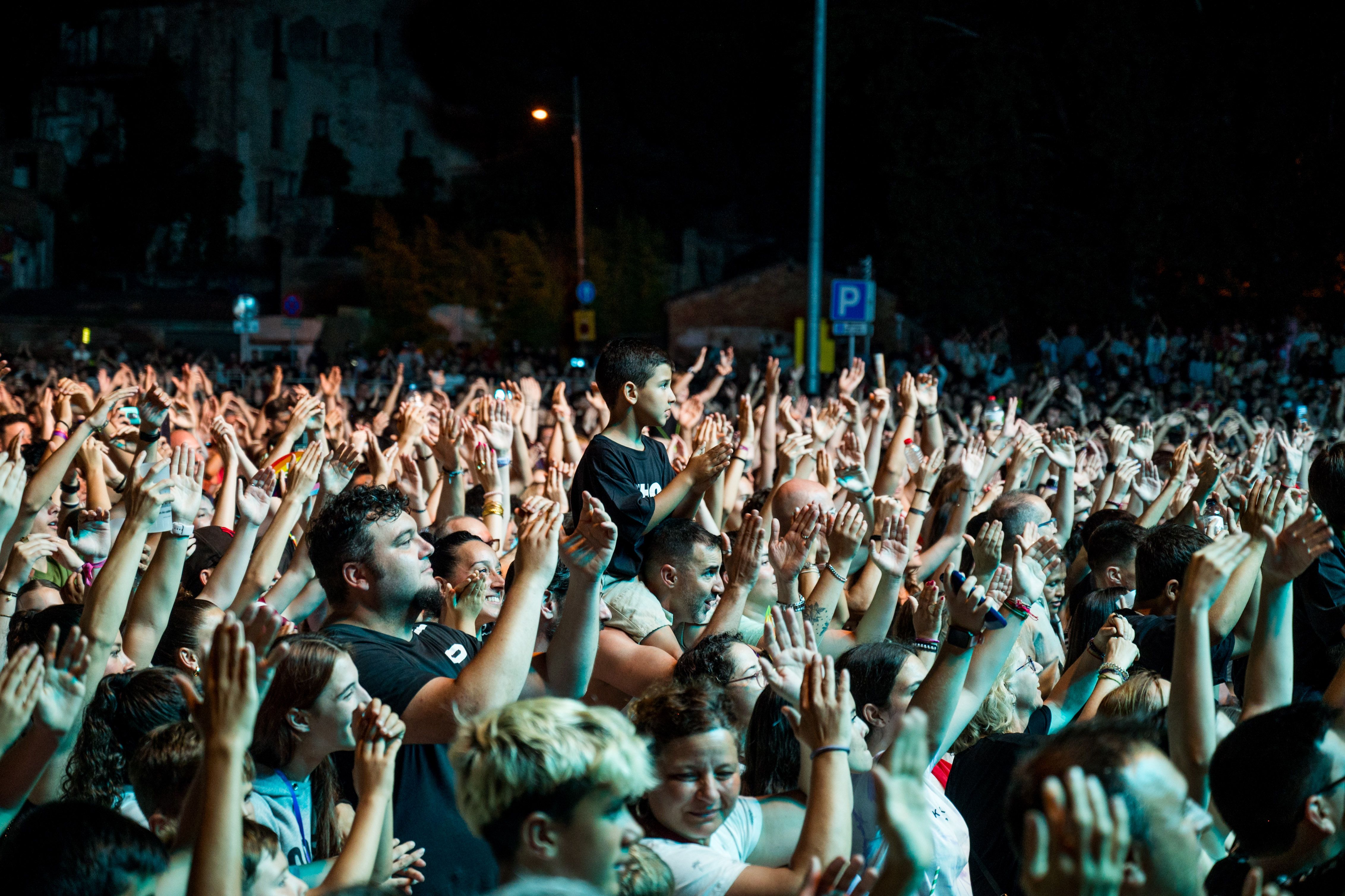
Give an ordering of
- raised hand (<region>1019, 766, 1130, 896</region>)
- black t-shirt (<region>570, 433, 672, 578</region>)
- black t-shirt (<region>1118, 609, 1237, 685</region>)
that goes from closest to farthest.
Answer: raised hand (<region>1019, 766, 1130, 896</region>)
black t-shirt (<region>1118, 609, 1237, 685</region>)
black t-shirt (<region>570, 433, 672, 578</region>)

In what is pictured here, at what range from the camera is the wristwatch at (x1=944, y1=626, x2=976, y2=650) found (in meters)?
3.38

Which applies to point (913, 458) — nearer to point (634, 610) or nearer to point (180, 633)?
point (634, 610)

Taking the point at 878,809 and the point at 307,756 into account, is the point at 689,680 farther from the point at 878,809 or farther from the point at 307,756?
the point at 878,809

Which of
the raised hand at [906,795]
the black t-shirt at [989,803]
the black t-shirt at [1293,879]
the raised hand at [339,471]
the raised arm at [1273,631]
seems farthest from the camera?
the raised hand at [339,471]

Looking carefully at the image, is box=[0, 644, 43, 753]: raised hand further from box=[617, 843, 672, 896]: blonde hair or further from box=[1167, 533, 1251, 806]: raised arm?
box=[1167, 533, 1251, 806]: raised arm

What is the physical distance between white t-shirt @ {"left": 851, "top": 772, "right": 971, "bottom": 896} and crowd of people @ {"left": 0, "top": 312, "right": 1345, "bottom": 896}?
0.01 m

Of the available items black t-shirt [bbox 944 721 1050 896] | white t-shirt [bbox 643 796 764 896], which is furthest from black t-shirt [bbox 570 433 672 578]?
white t-shirt [bbox 643 796 764 896]

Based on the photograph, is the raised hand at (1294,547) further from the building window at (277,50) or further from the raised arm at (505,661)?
the building window at (277,50)

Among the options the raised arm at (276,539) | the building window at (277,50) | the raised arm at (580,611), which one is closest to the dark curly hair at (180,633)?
the raised arm at (276,539)

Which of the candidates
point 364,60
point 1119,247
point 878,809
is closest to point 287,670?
point 878,809

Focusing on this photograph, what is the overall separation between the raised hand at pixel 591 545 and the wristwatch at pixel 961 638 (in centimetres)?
91

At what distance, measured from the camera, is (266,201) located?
5566 cm

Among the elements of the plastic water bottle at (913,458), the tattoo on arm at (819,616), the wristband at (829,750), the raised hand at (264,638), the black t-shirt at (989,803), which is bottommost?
the black t-shirt at (989,803)

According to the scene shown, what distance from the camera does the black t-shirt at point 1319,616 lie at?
417 cm
